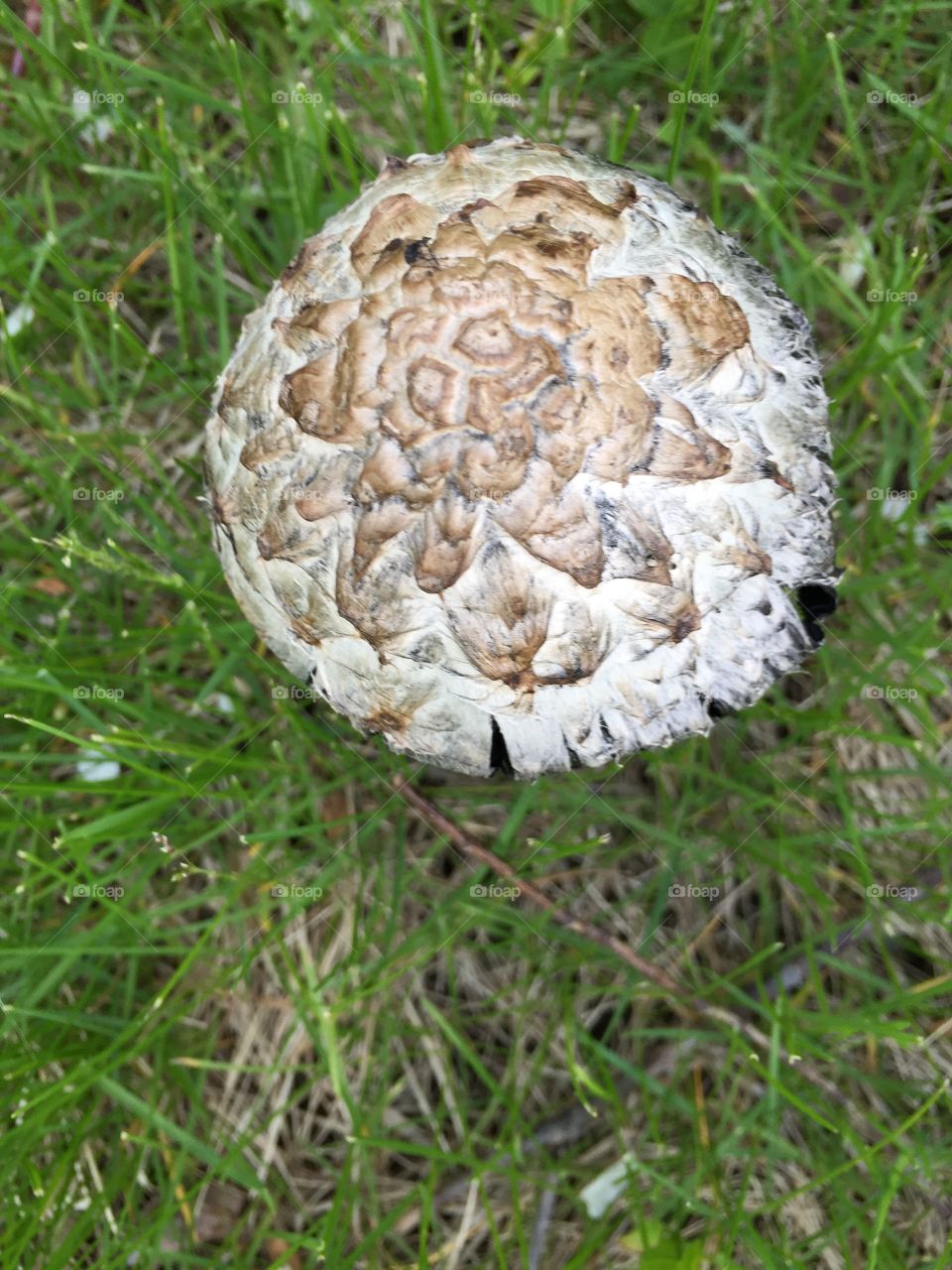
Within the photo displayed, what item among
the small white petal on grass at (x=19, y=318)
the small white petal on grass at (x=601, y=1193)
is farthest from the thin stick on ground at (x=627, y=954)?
the small white petal on grass at (x=19, y=318)

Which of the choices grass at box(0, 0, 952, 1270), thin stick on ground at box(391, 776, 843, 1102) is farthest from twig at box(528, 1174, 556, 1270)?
thin stick on ground at box(391, 776, 843, 1102)

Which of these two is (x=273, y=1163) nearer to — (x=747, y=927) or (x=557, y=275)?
(x=747, y=927)

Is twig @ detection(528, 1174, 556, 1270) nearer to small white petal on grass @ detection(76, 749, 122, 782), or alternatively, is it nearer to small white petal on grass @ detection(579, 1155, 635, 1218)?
small white petal on grass @ detection(579, 1155, 635, 1218)

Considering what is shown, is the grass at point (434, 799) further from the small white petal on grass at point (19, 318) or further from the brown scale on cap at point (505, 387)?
the brown scale on cap at point (505, 387)

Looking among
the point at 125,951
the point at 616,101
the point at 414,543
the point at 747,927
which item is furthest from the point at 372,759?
the point at 616,101

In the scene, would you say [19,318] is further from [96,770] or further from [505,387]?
[505,387]

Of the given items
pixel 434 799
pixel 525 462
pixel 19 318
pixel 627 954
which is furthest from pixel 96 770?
pixel 525 462

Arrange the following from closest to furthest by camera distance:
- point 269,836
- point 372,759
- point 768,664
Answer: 1. point 768,664
2. point 269,836
3. point 372,759
